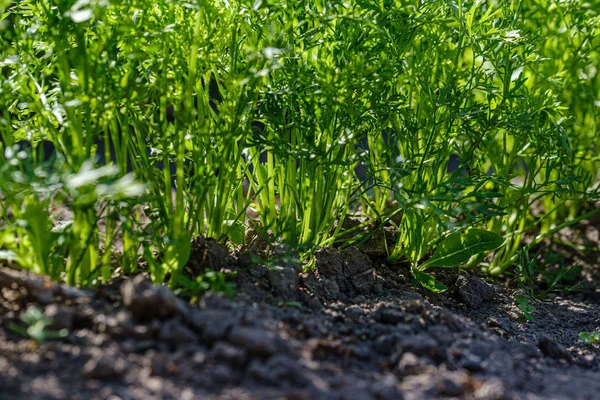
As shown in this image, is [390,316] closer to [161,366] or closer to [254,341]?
[254,341]

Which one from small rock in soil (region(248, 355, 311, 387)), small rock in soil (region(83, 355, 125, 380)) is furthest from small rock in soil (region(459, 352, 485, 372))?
small rock in soil (region(83, 355, 125, 380))

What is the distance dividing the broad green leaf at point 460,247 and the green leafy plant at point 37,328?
3.96 feet

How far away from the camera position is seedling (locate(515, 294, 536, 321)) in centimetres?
206

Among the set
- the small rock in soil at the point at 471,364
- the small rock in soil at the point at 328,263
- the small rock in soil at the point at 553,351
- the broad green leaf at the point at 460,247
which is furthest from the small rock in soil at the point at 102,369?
the broad green leaf at the point at 460,247

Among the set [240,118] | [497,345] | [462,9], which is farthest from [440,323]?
[462,9]

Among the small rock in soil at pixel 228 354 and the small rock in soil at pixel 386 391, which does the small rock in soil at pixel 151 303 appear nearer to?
the small rock in soil at pixel 228 354

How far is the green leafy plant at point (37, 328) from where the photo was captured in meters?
1.22

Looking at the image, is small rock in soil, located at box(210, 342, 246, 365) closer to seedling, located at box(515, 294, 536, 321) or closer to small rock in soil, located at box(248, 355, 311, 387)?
small rock in soil, located at box(248, 355, 311, 387)

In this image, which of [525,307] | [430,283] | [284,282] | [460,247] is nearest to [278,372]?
[284,282]

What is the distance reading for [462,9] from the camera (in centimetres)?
187

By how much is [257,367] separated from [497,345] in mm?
666

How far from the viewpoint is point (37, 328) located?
1.23 m

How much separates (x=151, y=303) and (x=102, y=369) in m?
0.18

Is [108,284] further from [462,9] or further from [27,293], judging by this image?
[462,9]
